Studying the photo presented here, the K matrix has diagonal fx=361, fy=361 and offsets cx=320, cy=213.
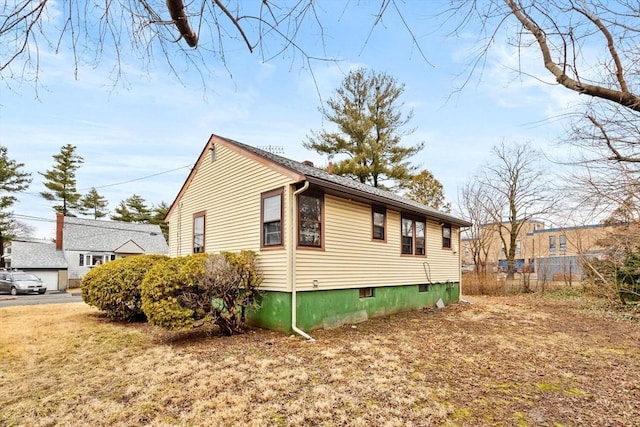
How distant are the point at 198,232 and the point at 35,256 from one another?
22.3 metres

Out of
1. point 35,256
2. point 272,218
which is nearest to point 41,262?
point 35,256

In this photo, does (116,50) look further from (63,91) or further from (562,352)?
(562,352)

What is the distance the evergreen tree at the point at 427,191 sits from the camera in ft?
79.7

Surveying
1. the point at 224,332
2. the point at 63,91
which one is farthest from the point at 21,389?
the point at 63,91

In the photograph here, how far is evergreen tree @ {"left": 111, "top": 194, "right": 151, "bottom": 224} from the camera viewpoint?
41031 millimetres

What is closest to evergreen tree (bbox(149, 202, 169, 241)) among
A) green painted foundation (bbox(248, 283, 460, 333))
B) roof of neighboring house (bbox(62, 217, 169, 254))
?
roof of neighboring house (bbox(62, 217, 169, 254))

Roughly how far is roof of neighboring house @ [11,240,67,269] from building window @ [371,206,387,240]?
26409mm

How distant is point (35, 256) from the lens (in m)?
25.9

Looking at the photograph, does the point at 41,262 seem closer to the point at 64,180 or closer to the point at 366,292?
the point at 64,180

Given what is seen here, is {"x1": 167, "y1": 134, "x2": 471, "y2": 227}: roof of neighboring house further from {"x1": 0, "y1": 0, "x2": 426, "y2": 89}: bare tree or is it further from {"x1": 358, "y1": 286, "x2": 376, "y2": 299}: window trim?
{"x1": 0, "y1": 0, "x2": 426, "y2": 89}: bare tree

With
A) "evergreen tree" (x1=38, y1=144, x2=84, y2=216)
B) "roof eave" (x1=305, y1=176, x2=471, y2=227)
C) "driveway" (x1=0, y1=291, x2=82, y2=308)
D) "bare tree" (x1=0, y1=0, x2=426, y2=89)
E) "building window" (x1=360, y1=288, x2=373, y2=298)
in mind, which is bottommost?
"driveway" (x1=0, y1=291, x2=82, y2=308)

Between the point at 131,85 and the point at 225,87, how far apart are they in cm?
61

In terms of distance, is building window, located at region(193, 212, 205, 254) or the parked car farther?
the parked car

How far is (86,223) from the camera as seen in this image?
97.4 ft
